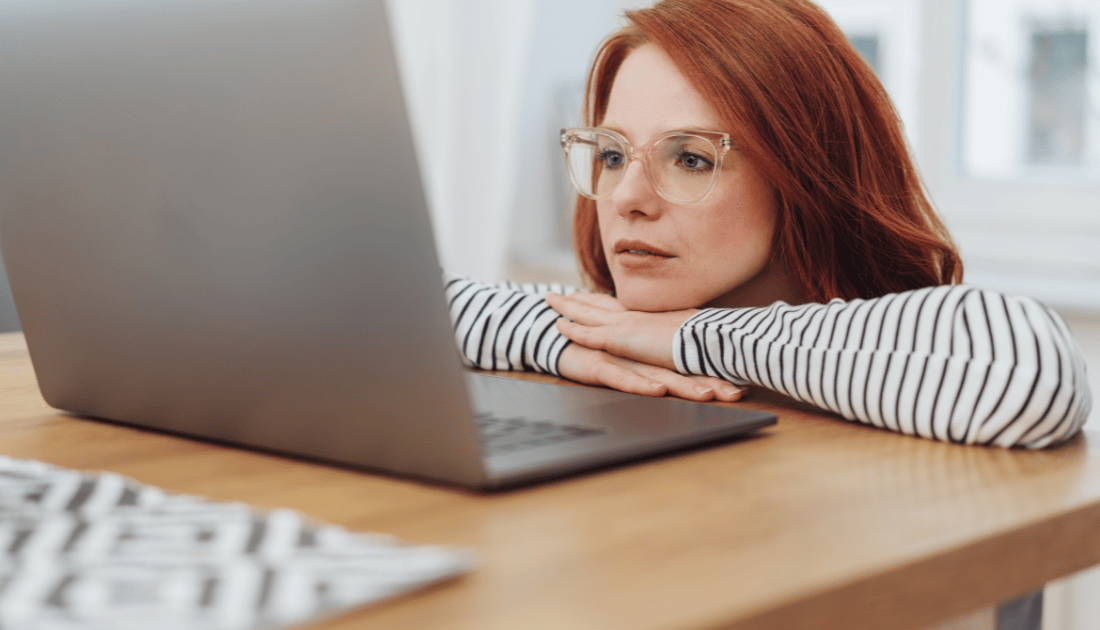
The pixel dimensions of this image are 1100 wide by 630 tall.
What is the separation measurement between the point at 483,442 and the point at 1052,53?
1736mm

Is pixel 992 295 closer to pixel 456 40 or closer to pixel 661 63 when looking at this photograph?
pixel 661 63

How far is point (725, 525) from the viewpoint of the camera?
0.47 metres

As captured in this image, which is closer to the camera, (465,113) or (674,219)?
(674,219)

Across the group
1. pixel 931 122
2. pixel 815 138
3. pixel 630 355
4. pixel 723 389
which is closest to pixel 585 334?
pixel 630 355

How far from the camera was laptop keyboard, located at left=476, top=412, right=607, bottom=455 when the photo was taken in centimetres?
59

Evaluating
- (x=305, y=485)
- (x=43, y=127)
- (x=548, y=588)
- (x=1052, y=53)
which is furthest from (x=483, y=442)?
(x=1052, y=53)

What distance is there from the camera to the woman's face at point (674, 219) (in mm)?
954

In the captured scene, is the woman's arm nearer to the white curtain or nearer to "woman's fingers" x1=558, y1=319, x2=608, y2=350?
"woman's fingers" x1=558, y1=319, x2=608, y2=350

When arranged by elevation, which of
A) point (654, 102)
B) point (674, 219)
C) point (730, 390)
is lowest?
point (730, 390)

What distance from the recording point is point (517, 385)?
841 mm

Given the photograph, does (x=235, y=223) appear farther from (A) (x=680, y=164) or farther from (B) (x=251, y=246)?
(A) (x=680, y=164)

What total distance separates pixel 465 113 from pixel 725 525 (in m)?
2.09

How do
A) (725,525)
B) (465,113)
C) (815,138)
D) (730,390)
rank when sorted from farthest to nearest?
(465,113) < (815,138) < (730,390) < (725,525)

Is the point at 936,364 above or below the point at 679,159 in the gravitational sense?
below
